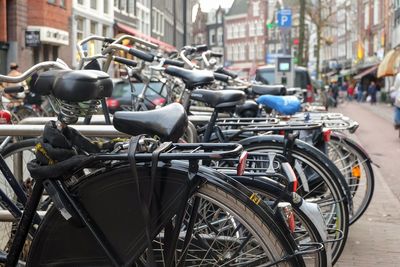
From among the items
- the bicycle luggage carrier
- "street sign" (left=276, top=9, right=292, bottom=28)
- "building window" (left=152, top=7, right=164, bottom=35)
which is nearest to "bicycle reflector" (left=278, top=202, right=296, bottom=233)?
the bicycle luggage carrier

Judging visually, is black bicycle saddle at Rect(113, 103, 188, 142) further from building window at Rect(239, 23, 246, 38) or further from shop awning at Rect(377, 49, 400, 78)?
building window at Rect(239, 23, 246, 38)

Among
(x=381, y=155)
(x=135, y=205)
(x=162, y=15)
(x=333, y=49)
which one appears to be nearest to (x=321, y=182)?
(x=135, y=205)

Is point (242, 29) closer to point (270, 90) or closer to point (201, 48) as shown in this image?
point (201, 48)

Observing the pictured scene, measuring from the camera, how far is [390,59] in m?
36.8

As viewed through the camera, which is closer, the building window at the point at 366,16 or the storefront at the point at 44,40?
the storefront at the point at 44,40

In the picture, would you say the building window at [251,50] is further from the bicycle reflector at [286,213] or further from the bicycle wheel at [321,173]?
the bicycle reflector at [286,213]

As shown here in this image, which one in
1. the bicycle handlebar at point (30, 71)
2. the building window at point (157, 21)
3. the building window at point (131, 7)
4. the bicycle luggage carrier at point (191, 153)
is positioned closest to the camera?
the bicycle luggage carrier at point (191, 153)

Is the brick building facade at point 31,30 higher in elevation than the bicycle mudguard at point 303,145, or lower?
higher

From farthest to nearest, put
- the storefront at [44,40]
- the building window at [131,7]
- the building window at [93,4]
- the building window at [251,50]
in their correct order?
the building window at [251,50] → the storefront at [44,40] → the building window at [93,4] → the building window at [131,7]

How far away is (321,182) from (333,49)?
303 ft

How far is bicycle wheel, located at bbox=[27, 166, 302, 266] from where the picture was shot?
7.34 feet

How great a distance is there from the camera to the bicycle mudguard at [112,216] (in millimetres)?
2293

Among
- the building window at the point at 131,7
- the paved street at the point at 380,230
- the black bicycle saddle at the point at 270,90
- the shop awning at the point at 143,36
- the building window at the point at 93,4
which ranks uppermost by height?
the building window at the point at 93,4

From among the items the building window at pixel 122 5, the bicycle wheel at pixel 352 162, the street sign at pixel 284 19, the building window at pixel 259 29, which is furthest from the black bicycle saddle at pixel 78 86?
the building window at pixel 259 29
